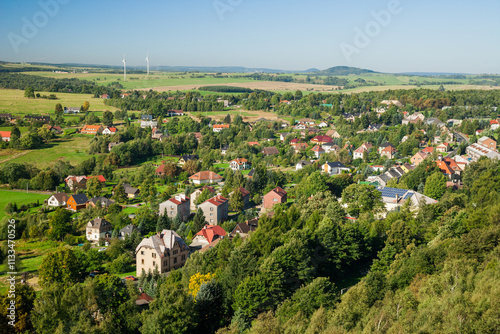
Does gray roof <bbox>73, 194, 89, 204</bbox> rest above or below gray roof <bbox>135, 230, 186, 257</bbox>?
below

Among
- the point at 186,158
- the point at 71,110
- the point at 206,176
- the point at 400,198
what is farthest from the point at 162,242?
the point at 71,110

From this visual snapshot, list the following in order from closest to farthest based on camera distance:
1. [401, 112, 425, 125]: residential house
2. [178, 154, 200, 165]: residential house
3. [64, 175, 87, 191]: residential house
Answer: [64, 175, 87, 191]: residential house, [178, 154, 200, 165]: residential house, [401, 112, 425, 125]: residential house

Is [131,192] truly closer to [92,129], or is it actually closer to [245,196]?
[245,196]

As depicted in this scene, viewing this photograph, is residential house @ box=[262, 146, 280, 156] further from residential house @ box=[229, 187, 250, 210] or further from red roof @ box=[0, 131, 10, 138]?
red roof @ box=[0, 131, 10, 138]

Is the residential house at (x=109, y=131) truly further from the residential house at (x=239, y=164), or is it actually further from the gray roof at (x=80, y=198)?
the gray roof at (x=80, y=198)

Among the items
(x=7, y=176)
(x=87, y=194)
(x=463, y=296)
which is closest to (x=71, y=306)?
(x=463, y=296)

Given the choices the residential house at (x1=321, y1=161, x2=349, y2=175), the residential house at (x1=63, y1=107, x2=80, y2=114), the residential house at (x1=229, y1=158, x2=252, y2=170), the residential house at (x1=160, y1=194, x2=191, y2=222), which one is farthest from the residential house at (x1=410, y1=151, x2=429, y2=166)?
the residential house at (x1=63, y1=107, x2=80, y2=114)

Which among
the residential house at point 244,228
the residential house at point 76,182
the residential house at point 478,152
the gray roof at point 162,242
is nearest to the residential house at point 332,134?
the residential house at point 478,152

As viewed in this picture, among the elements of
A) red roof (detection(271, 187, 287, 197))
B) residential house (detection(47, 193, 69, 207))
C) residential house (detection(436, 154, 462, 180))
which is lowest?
residential house (detection(47, 193, 69, 207))

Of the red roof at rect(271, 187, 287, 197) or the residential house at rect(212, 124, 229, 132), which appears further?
the residential house at rect(212, 124, 229, 132)
